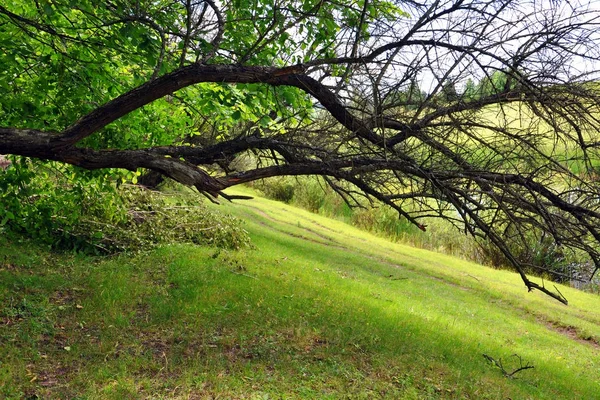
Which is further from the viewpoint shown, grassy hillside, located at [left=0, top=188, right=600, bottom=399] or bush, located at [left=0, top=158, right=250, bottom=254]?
bush, located at [left=0, top=158, right=250, bottom=254]

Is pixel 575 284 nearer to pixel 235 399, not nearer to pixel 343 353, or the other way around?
pixel 343 353

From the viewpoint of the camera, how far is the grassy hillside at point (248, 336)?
4785 mm

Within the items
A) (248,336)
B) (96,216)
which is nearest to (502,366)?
(248,336)

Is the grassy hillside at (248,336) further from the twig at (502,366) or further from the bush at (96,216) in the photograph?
→ the bush at (96,216)

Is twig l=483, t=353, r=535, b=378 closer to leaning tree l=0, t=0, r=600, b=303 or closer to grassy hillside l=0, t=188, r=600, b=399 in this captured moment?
grassy hillside l=0, t=188, r=600, b=399

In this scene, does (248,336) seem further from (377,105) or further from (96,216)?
(96,216)

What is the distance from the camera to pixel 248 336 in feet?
19.1

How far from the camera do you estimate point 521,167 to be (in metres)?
5.39

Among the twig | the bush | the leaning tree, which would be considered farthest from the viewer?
the bush

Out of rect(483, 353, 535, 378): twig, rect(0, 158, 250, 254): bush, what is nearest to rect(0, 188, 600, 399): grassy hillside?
rect(483, 353, 535, 378): twig

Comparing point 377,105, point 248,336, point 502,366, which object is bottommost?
point 248,336

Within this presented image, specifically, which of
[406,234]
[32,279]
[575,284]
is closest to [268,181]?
[406,234]

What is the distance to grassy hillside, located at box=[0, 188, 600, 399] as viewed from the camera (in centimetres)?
479

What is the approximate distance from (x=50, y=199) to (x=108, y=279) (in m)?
2.03
